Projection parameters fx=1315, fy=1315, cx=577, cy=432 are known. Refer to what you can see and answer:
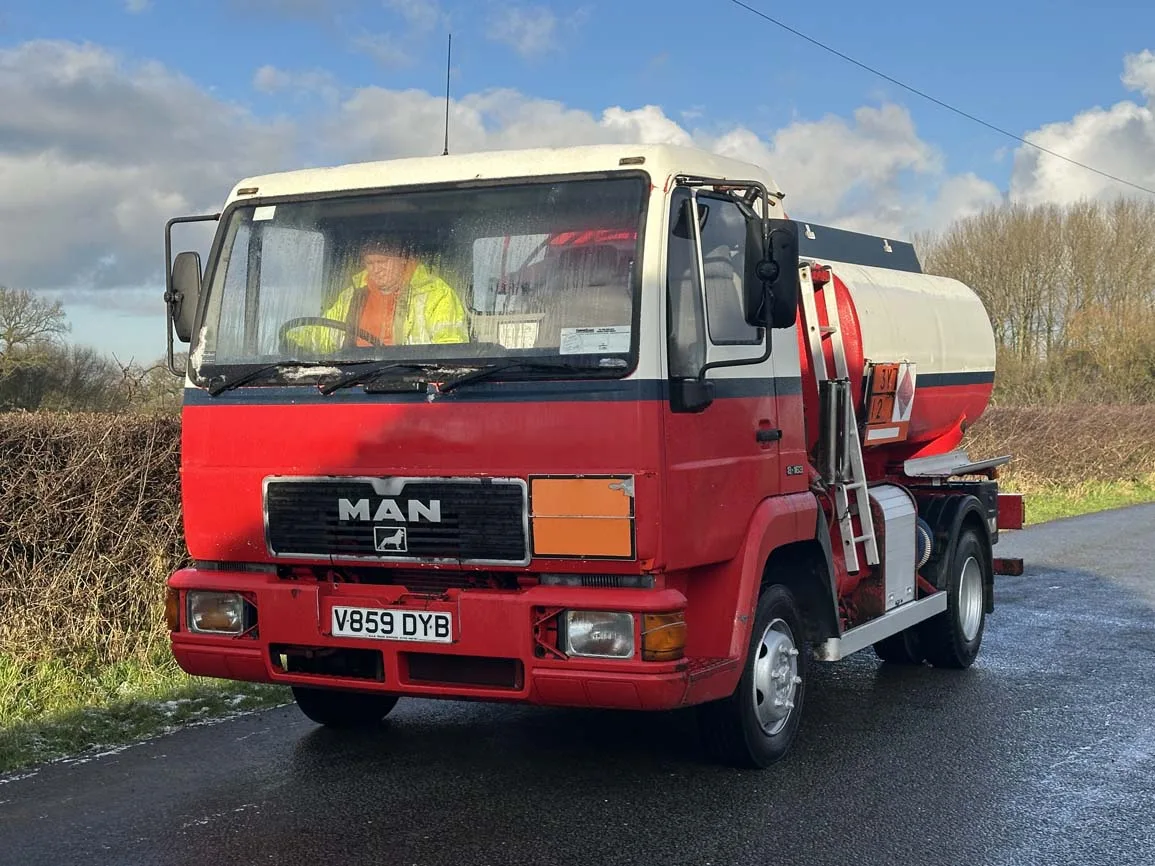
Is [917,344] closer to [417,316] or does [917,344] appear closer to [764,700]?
[764,700]

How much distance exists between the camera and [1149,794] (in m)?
5.38

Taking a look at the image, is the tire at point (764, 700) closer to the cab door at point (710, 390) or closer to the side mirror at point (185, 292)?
the cab door at point (710, 390)

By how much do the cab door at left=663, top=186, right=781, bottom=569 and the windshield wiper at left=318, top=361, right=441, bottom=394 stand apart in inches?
38.8

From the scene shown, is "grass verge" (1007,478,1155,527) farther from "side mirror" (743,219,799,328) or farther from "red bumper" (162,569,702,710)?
"red bumper" (162,569,702,710)

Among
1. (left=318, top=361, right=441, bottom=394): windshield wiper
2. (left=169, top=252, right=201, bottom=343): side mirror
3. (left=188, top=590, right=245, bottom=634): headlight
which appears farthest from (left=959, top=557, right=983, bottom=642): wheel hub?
(left=169, top=252, right=201, bottom=343): side mirror

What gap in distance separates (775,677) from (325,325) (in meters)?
2.47

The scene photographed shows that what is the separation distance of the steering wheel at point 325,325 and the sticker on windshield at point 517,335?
0.54 metres

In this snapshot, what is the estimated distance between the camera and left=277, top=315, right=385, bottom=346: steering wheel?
539cm

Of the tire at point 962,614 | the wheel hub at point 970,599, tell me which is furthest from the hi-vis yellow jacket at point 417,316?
the wheel hub at point 970,599

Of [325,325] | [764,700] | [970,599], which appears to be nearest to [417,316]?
[325,325]

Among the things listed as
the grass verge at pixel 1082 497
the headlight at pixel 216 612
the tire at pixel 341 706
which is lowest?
the grass verge at pixel 1082 497

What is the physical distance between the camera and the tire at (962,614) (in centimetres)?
786

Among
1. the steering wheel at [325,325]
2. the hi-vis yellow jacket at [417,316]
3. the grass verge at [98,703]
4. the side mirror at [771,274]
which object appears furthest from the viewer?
the grass verge at [98,703]

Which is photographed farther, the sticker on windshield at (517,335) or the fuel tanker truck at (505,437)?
the sticker on windshield at (517,335)
